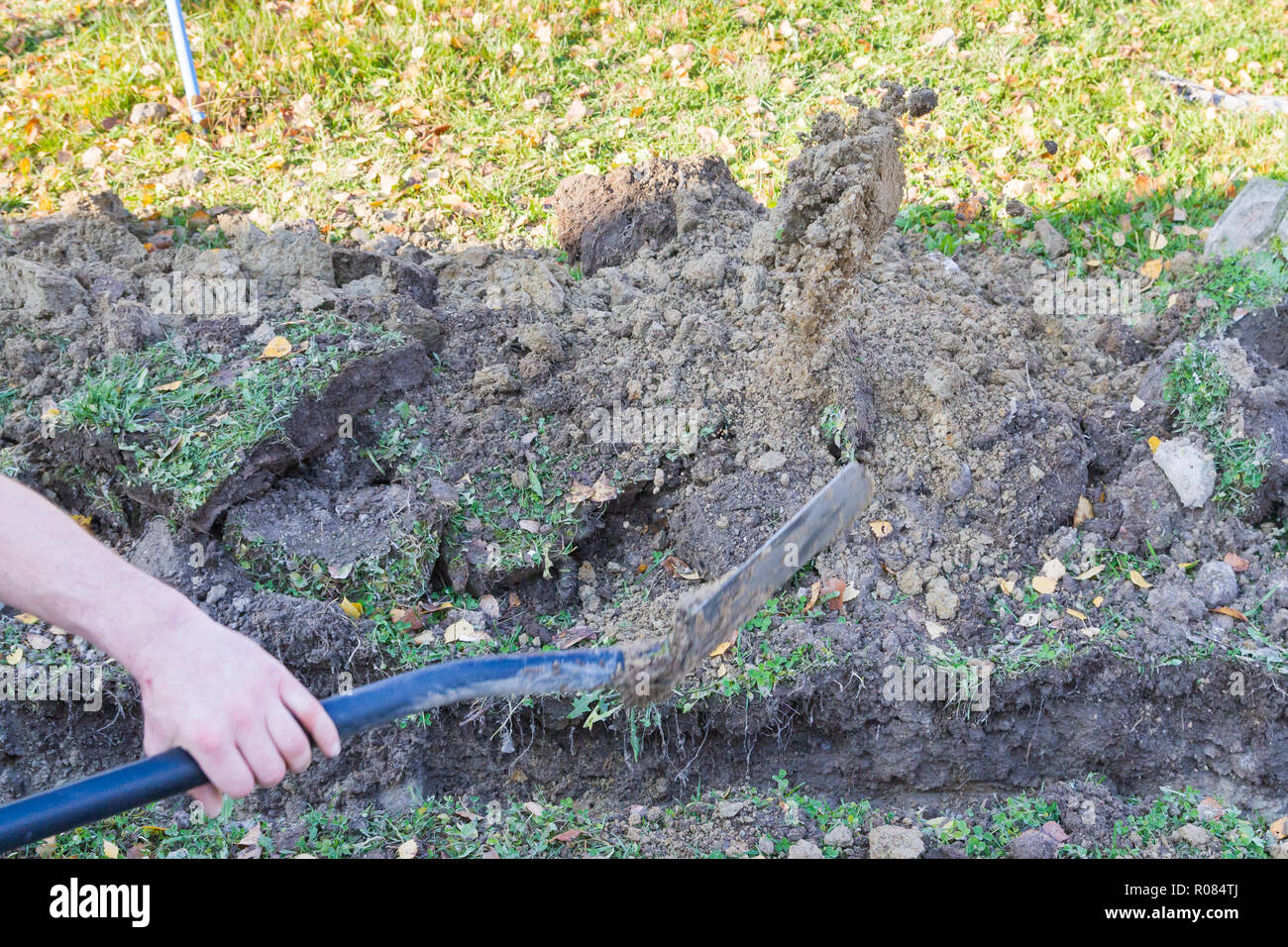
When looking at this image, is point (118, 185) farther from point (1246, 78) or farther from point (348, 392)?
point (1246, 78)

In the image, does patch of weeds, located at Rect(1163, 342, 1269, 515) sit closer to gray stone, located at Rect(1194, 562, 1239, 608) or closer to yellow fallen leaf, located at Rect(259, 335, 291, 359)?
gray stone, located at Rect(1194, 562, 1239, 608)

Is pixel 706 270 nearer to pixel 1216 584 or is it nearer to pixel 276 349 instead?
pixel 276 349

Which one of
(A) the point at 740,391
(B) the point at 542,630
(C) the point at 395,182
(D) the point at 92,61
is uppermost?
(D) the point at 92,61

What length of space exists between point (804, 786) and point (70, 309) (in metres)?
2.89

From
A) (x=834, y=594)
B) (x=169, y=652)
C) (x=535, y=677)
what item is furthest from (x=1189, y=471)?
(x=169, y=652)

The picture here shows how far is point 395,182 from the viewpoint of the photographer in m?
4.58

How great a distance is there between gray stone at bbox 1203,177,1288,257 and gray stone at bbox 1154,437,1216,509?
1.28 meters

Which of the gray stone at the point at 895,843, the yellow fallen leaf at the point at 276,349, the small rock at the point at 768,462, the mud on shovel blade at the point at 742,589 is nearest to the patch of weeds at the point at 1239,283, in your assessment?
the small rock at the point at 768,462

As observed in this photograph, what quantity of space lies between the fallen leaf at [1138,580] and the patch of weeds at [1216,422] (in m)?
0.40

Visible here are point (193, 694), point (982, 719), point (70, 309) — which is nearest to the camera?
point (193, 694)

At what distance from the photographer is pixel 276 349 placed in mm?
3211

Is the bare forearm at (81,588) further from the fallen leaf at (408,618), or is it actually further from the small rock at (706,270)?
the small rock at (706,270)

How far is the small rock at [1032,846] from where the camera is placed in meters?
2.46

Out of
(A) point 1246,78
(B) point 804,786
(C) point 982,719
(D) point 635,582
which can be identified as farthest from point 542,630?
(A) point 1246,78
